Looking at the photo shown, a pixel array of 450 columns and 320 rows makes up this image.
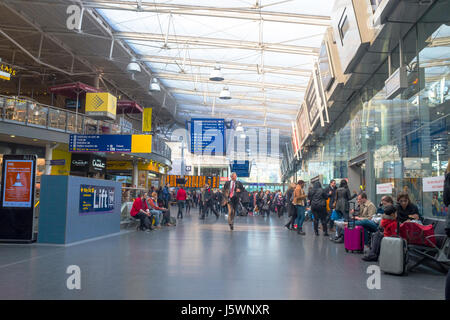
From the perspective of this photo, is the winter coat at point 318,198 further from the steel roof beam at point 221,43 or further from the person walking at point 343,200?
the steel roof beam at point 221,43

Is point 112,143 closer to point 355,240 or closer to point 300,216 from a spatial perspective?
point 300,216

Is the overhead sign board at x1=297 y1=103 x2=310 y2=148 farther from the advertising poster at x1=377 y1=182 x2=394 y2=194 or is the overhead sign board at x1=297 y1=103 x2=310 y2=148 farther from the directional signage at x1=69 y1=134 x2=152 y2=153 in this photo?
the advertising poster at x1=377 y1=182 x2=394 y2=194

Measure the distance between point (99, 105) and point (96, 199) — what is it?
10.9 m

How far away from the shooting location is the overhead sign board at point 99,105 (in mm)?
20773

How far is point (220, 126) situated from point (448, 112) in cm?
1672

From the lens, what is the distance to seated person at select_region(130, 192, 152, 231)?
44.1 ft

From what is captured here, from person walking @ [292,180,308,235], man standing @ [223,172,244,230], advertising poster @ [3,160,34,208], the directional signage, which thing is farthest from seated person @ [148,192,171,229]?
advertising poster @ [3,160,34,208]

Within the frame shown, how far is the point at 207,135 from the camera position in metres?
23.2

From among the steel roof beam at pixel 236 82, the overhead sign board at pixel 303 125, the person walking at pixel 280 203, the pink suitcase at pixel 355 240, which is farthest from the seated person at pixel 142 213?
the person walking at pixel 280 203

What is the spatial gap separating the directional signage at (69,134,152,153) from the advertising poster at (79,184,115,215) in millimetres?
6985

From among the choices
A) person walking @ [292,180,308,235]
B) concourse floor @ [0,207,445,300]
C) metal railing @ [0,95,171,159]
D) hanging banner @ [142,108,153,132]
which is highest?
hanging banner @ [142,108,153,132]

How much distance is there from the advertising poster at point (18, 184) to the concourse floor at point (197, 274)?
1066mm

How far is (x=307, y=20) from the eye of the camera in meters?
14.7
